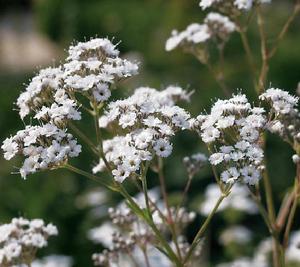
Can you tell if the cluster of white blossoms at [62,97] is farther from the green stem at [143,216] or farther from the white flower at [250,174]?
the white flower at [250,174]

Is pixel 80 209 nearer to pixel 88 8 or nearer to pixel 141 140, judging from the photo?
pixel 141 140

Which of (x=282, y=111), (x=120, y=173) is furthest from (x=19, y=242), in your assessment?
(x=282, y=111)

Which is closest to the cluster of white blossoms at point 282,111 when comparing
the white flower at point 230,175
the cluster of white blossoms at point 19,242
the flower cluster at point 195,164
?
the white flower at point 230,175

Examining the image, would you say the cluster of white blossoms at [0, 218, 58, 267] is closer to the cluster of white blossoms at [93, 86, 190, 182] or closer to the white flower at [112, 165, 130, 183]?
the cluster of white blossoms at [93, 86, 190, 182]

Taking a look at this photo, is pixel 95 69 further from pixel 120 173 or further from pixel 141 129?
pixel 120 173

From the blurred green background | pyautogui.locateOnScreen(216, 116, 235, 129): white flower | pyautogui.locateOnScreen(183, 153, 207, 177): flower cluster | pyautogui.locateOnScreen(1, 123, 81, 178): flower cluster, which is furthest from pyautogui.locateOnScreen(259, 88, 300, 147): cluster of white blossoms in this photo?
the blurred green background
